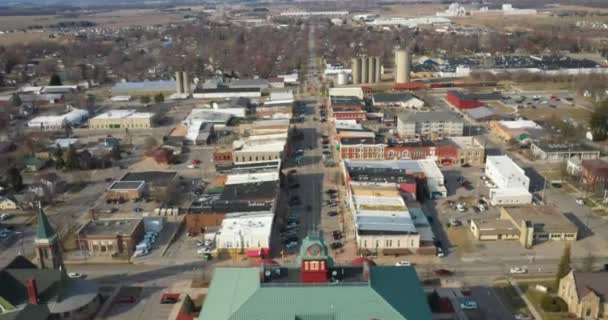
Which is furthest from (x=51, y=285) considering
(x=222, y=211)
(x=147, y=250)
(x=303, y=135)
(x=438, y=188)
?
(x=303, y=135)

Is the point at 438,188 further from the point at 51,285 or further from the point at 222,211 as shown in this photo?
the point at 51,285

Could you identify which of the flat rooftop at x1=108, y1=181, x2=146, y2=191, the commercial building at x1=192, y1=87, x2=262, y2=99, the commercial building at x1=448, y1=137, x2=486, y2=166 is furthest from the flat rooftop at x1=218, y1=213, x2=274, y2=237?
the commercial building at x1=192, y1=87, x2=262, y2=99

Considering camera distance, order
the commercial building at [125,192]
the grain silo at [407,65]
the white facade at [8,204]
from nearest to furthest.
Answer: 1. the white facade at [8,204]
2. the commercial building at [125,192]
3. the grain silo at [407,65]

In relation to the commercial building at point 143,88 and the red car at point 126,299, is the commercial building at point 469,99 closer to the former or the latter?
the commercial building at point 143,88

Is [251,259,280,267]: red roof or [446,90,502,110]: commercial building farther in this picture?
[446,90,502,110]: commercial building

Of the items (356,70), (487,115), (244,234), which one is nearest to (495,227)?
(244,234)

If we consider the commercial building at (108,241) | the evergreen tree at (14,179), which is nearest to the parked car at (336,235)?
the commercial building at (108,241)

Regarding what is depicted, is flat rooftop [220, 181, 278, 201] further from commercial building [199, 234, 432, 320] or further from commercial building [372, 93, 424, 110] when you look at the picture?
commercial building [372, 93, 424, 110]
